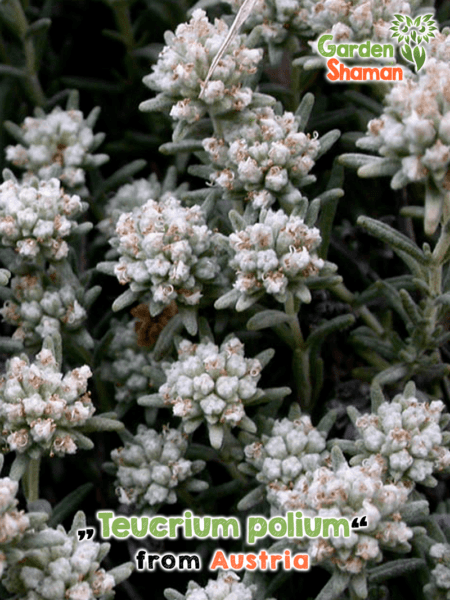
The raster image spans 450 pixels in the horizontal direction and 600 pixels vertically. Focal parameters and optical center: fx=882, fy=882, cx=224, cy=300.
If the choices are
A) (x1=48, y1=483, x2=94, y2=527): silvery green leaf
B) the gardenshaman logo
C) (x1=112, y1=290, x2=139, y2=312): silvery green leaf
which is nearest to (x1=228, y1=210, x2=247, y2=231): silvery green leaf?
(x1=112, y1=290, x2=139, y2=312): silvery green leaf

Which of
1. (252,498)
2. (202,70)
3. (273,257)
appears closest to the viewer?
(273,257)

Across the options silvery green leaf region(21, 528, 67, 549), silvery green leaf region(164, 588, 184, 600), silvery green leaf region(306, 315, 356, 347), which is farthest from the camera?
silvery green leaf region(306, 315, 356, 347)

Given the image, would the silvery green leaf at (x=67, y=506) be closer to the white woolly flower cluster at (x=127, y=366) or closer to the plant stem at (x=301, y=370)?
the white woolly flower cluster at (x=127, y=366)

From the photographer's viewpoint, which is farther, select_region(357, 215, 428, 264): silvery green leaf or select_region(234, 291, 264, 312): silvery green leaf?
select_region(357, 215, 428, 264): silvery green leaf

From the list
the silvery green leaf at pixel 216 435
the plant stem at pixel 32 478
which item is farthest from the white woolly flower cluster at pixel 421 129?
the plant stem at pixel 32 478

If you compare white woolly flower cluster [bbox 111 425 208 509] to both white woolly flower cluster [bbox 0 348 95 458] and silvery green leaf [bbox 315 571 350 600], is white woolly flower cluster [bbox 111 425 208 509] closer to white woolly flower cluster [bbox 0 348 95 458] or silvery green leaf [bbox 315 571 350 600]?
white woolly flower cluster [bbox 0 348 95 458]

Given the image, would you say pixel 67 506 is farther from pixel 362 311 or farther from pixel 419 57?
pixel 419 57

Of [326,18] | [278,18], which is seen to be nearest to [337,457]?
[326,18]
